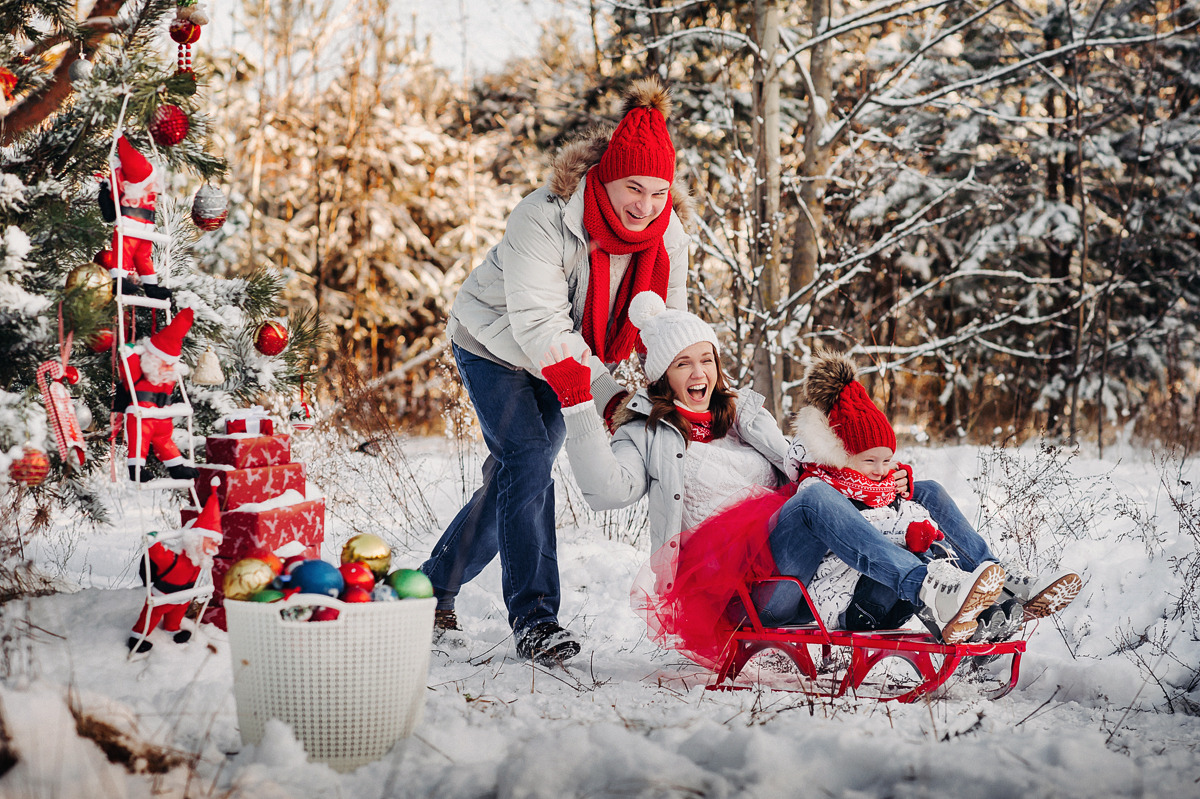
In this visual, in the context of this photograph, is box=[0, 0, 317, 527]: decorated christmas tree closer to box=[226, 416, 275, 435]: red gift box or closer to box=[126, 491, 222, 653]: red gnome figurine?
box=[226, 416, 275, 435]: red gift box

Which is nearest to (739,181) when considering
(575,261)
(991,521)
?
(991,521)

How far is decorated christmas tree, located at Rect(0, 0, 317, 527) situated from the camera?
2.28 metres

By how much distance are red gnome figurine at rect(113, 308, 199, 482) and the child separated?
1761 millimetres

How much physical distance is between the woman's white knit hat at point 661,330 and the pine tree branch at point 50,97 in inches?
75.2

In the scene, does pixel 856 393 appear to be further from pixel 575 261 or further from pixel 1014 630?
pixel 575 261

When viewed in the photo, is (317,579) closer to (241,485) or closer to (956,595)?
(241,485)

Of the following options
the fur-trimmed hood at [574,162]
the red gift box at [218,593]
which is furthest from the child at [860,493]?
the red gift box at [218,593]

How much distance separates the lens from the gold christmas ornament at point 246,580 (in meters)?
1.79

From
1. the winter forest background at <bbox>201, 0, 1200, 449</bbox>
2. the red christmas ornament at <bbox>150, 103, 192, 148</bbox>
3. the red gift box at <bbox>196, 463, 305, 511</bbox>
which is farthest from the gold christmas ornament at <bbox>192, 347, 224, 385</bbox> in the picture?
the winter forest background at <bbox>201, 0, 1200, 449</bbox>

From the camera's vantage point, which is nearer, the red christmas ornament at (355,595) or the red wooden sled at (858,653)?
the red christmas ornament at (355,595)

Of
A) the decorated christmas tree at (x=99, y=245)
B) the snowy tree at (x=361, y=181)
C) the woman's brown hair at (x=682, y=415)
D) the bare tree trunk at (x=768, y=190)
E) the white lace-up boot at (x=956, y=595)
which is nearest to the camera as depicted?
the white lace-up boot at (x=956, y=595)

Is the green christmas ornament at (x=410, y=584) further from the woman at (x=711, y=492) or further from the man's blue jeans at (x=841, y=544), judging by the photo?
the man's blue jeans at (x=841, y=544)

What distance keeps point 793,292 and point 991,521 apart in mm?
2434

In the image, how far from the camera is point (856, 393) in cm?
267
